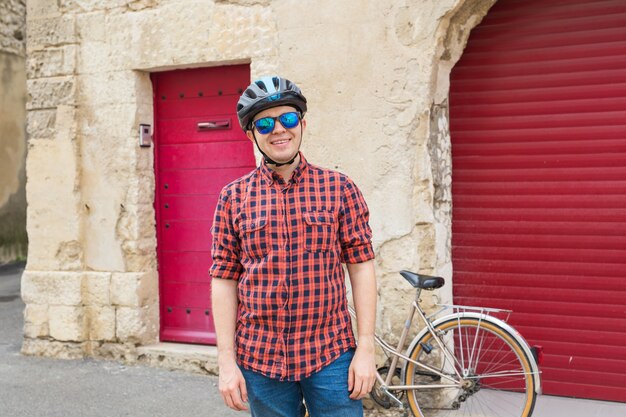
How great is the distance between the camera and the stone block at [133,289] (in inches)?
229

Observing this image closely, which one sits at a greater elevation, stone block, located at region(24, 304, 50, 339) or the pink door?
the pink door

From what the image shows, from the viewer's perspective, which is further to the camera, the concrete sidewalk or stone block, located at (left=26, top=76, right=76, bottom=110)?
stone block, located at (left=26, top=76, right=76, bottom=110)

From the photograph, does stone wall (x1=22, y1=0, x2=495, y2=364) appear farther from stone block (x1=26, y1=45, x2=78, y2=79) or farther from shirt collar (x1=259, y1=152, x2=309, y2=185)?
shirt collar (x1=259, y1=152, x2=309, y2=185)

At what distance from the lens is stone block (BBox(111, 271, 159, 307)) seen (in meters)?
5.82

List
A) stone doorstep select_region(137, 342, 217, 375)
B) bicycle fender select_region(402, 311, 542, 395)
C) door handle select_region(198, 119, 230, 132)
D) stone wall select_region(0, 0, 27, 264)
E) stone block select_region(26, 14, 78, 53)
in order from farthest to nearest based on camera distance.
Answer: stone wall select_region(0, 0, 27, 264)
stone block select_region(26, 14, 78, 53)
door handle select_region(198, 119, 230, 132)
stone doorstep select_region(137, 342, 217, 375)
bicycle fender select_region(402, 311, 542, 395)

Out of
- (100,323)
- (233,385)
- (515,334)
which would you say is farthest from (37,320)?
(233,385)

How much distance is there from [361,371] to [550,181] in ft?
9.81

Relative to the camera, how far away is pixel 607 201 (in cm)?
466

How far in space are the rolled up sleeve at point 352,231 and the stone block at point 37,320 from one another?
14.7ft

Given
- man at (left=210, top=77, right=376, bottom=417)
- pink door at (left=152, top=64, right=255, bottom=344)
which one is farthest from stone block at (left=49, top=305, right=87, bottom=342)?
man at (left=210, top=77, right=376, bottom=417)

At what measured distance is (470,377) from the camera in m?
4.09

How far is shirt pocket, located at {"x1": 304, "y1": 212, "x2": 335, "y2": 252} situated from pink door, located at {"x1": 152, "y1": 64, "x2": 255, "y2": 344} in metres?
3.43

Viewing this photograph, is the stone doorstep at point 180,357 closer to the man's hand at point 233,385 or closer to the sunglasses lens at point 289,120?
the man's hand at point 233,385

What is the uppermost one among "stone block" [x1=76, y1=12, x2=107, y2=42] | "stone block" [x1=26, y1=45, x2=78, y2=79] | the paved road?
"stone block" [x1=76, y1=12, x2=107, y2=42]
